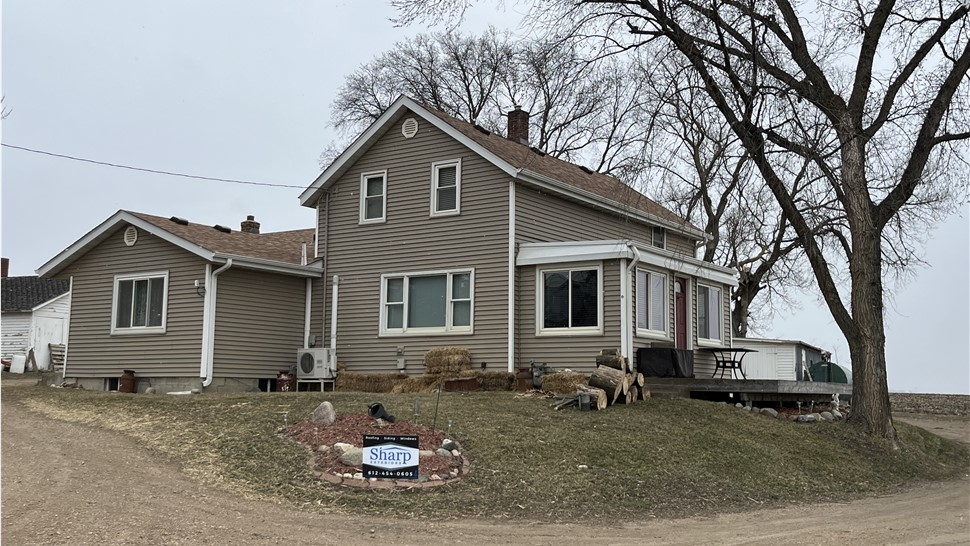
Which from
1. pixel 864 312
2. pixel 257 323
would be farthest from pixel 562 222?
pixel 257 323

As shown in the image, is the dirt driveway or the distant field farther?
the distant field

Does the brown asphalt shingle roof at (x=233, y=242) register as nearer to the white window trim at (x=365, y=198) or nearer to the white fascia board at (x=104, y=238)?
the white fascia board at (x=104, y=238)

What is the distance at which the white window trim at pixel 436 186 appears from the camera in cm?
1967

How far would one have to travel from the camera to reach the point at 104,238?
68.9ft

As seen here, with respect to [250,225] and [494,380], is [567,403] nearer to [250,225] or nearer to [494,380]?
[494,380]

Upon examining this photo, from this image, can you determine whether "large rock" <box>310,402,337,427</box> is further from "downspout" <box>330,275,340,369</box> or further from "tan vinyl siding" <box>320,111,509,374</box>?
"downspout" <box>330,275,340,369</box>

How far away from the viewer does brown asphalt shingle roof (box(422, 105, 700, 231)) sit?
1966 cm

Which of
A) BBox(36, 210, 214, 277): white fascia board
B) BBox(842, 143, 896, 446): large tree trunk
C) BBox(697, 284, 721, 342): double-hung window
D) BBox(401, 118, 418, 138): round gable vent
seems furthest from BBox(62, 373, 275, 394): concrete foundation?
BBox(842, 143, 896, 446): large tree trunk

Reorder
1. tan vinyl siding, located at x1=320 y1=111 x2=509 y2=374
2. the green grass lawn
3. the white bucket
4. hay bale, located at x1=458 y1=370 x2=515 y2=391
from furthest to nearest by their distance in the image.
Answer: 1. the white bucket
2. tan vinyl siding, located at x1=320 y1=111 x2=509 y2=374
3. hay bale, located at x1=458 y1=370 x2=515 y2=391
4. the green grass lawn

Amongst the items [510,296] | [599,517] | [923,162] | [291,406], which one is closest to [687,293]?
[510,296]

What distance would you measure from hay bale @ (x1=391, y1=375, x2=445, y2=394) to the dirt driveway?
7.98 meters

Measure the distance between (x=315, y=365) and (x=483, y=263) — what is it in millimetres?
4500

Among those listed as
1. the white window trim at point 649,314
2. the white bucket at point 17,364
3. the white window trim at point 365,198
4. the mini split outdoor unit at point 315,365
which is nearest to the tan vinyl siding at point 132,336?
the mini split outdoor unit at point 315,365

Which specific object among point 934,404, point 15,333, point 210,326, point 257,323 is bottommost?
point 934,404
